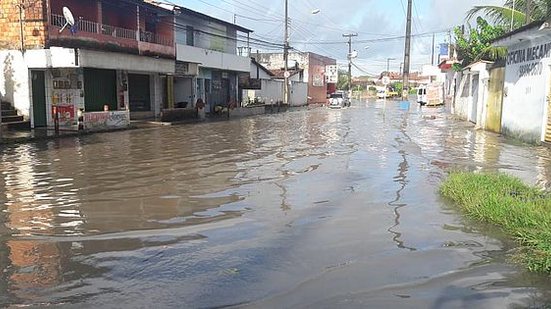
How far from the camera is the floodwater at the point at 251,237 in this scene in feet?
16.1

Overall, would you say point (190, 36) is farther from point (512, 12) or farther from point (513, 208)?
point (513, 208)

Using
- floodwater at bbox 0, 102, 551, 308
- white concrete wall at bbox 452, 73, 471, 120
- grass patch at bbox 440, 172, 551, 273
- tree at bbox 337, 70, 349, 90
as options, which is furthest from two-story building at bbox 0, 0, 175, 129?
tree at bbox 337, 70, 349, 90

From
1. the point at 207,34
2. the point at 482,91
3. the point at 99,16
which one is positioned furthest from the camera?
the point at 207,34

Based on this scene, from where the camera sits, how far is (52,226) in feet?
24.1

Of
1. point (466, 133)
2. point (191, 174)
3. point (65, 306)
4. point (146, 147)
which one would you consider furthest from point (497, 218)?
point (466, 133)

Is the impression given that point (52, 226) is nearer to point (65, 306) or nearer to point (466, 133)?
point (65, 306)

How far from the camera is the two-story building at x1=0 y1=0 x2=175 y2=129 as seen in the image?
2372 centimetres

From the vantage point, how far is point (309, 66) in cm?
7075

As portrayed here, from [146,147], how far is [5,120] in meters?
8.89

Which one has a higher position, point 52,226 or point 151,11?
→ point 151,11

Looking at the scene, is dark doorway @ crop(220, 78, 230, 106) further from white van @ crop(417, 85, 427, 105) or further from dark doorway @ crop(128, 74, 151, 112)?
white van @ crop(417, 85, 427, 105)

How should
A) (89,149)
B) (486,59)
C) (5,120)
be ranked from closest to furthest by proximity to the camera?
(89,149) < (5,120) < (486,59)

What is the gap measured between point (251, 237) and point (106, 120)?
20.1 m

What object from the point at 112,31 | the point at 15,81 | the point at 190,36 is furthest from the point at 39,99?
the point at 190,36
